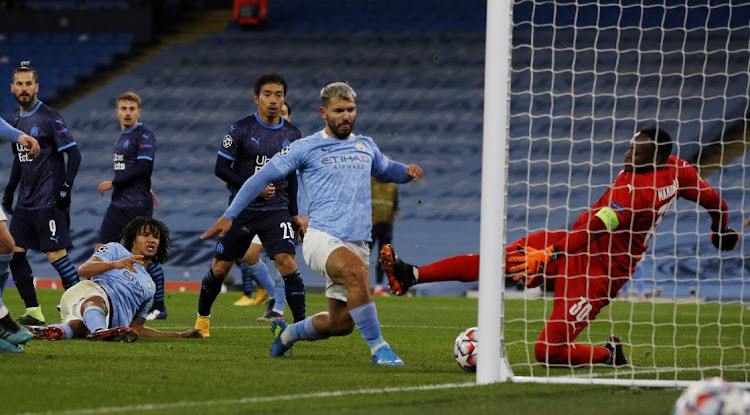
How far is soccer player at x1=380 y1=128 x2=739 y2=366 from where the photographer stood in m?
6.80

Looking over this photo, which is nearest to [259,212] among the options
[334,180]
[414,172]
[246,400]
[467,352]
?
[334,180]

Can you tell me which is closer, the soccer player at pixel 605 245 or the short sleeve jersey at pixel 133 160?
the soccer player at pixel 605 245

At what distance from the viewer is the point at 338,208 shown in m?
6.87

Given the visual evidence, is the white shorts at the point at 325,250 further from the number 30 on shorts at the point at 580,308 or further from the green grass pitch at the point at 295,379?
the number 30 on shorts at the point at 580,308

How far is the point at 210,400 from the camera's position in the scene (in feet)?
16.9

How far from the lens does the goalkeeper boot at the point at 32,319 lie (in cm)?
1025

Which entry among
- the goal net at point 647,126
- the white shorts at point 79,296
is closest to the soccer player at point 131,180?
the white shorts at point 79,296

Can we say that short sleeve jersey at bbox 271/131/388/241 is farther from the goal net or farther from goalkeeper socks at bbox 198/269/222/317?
the goal net

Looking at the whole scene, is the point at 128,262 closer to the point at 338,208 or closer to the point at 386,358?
the point at 338,208

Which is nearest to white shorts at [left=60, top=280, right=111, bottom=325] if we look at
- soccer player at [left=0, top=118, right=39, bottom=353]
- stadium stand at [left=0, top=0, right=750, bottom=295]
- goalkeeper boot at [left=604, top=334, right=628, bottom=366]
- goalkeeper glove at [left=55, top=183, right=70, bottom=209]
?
soccer player at [left=0, top=118, right=39, bottom=353]

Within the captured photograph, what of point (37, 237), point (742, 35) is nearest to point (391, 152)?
point (742, 35)

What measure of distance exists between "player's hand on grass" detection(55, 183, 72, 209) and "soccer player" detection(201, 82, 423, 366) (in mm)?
3831

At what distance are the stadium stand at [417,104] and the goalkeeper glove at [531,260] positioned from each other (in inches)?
479

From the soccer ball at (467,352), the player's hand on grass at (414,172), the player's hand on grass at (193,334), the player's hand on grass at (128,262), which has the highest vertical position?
the player's hand on grass at (414,172)
